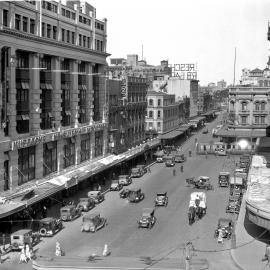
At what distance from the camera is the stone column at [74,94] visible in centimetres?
6794

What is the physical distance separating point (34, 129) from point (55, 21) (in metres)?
13.4

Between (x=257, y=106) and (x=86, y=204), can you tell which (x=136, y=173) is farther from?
(x=257, y=106)

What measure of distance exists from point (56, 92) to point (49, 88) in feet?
6.00

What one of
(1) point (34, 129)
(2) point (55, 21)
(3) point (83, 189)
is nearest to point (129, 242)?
(1) point (34, 129)

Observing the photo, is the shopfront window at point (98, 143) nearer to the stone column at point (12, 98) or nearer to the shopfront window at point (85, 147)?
the shopfront window at point (85, 147)

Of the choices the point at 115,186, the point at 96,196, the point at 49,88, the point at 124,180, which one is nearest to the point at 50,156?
the point at 96,196

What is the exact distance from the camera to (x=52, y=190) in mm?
52250

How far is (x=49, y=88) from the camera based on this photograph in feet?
199

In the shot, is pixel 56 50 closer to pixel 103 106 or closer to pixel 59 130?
pixel 59 130

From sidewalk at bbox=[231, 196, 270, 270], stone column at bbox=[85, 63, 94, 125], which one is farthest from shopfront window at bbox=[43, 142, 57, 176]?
sidewalk at bbox=[231, 196, 270, 270]

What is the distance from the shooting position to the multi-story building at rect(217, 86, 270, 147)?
118875 millimetres

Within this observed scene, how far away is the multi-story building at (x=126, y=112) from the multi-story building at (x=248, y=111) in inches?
850

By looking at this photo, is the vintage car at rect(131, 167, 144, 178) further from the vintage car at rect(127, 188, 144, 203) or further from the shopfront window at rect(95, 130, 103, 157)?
the vintage car at rect(127, 188, 144, 203)

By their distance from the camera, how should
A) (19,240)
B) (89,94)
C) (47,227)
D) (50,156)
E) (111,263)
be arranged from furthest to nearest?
1. (89,94)
2. (50,156)
3. (47,227)
4. (19,240)
5. (111,263)
